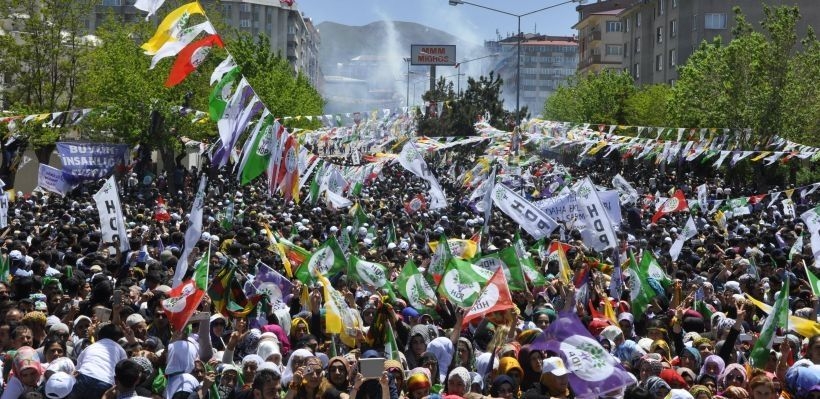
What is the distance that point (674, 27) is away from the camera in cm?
7656

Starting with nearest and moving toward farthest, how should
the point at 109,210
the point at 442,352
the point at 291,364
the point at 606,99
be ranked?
the point at 291,364 → the point at 442,352 → the point at 109,210 → the point at 606,99

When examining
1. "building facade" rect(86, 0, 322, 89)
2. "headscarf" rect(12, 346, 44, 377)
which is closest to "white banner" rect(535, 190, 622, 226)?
"headscarf" rect(12, 346, 44, 377)

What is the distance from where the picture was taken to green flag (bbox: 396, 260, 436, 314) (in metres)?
11.9

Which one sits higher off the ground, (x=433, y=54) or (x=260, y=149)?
(x=433, y=54)

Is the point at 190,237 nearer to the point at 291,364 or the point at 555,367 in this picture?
the point at 291,364

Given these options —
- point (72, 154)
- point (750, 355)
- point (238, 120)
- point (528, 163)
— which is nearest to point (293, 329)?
point (750, 355)

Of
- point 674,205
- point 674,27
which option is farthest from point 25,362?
point 674,27

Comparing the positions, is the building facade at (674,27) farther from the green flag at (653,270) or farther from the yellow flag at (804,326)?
the yellow flag at (804,326)

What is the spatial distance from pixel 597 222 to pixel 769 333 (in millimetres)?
6466

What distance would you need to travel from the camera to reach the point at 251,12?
122 meters

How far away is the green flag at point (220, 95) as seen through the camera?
17.9 metres

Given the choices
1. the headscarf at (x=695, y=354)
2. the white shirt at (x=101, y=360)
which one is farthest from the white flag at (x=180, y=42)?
the headscarf at (x=695, y=354)

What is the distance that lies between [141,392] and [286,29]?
122 m

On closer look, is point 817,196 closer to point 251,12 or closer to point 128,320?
point 128,320
